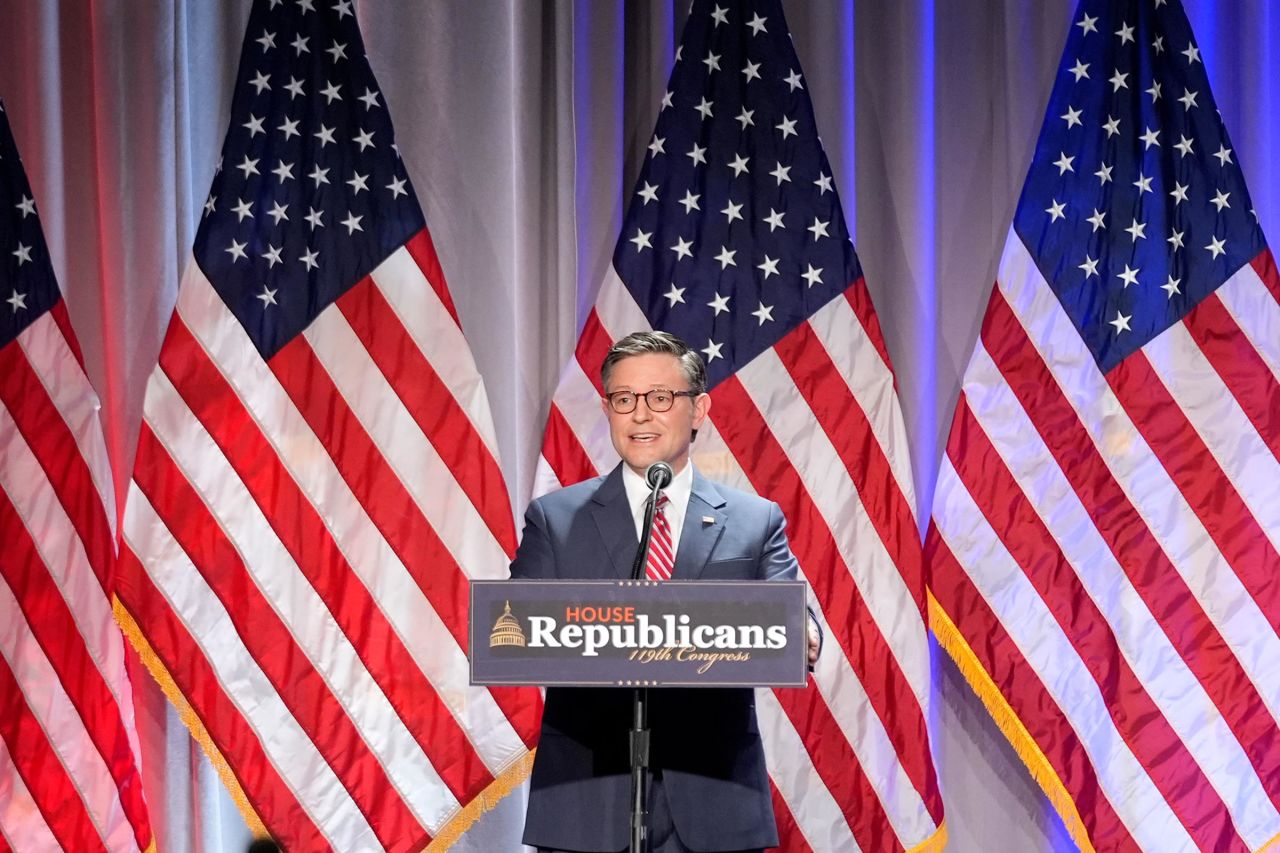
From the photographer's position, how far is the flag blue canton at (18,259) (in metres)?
3.70

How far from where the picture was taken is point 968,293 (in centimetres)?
431

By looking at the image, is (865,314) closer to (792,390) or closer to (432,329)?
(792,390)

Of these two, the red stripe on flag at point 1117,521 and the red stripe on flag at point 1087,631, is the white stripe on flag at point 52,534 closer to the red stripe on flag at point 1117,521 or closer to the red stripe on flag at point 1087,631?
the red stripe on flag at point 1087,631

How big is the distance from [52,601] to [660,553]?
2.01m

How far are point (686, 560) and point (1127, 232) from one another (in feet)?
6.67

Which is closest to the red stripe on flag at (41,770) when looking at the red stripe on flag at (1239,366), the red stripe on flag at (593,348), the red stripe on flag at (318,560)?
the red stripe on flag at (318,560)

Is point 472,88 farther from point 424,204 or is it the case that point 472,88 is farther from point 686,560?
point 686,560

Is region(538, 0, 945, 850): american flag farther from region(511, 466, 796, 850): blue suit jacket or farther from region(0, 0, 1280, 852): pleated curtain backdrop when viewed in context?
region(511, 466, 796, 850): blue suit jacket

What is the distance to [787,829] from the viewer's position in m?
3.75

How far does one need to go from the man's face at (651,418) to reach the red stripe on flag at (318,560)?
1.45 meters

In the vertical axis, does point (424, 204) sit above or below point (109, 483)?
above

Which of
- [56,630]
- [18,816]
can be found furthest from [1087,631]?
[18,816]

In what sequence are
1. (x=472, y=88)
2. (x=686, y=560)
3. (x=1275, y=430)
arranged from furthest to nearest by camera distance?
(x=472, y=88) → (x=1275, y=430) → (x=686, y=560)

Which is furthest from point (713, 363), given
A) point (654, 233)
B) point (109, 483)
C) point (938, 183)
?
point (109, 483)
